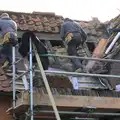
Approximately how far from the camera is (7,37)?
8164mm

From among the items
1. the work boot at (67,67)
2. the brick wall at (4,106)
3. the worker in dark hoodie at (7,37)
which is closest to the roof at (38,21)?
the work boot at (67,67)

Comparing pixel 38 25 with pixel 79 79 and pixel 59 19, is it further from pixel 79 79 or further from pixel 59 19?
pixel 79 79

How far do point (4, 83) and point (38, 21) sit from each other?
3583 mm

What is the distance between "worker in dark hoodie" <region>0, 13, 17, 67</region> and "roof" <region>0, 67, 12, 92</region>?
0.37 metres

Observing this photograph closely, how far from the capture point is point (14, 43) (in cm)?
809

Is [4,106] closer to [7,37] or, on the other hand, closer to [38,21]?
[7,37]

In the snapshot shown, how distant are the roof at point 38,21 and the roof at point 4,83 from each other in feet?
8.57

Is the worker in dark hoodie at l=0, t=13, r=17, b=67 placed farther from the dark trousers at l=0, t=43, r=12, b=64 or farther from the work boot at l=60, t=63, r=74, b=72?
the work boot at l=60, t=63, r=74, b=72

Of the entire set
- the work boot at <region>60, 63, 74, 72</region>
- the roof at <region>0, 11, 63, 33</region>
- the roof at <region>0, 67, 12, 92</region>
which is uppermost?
the roof at <region>0, 11, 63, 33</region>

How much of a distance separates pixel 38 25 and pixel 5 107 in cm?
360

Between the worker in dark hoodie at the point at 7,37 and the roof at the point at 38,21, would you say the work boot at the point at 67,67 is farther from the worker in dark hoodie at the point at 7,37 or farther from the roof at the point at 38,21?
the roof at the point at 38,21

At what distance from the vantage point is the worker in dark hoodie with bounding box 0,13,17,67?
8.14m

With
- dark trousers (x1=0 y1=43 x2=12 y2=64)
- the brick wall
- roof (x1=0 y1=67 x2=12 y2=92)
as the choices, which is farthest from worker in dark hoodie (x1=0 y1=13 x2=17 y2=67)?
the brick wall

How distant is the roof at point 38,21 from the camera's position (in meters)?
11.0
